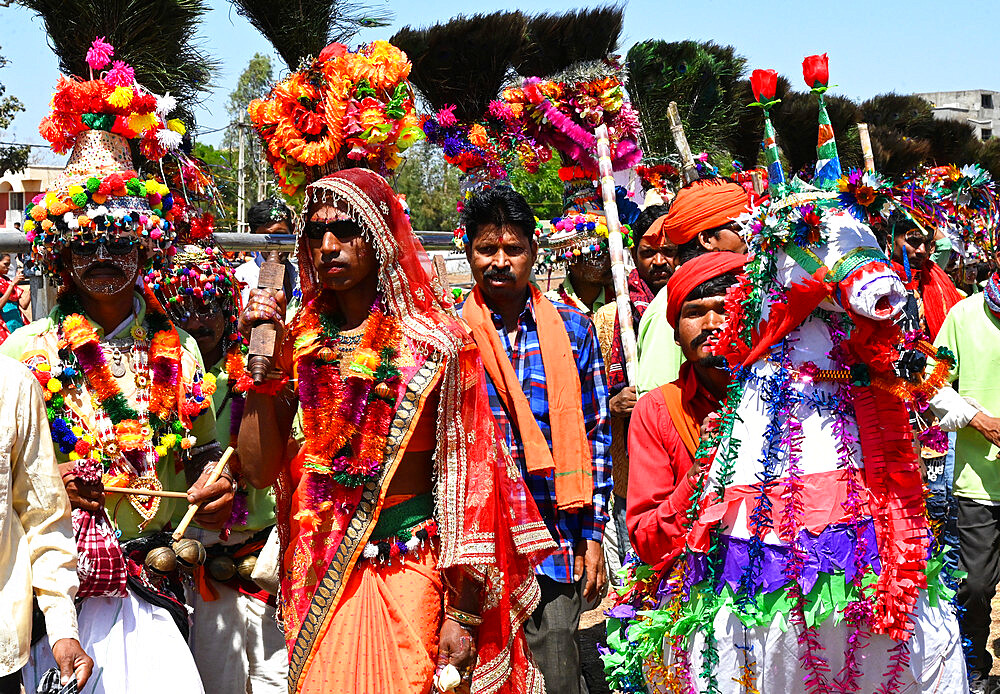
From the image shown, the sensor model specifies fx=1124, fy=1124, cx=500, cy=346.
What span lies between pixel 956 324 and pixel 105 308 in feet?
13.8

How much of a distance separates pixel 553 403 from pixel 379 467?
1.18m

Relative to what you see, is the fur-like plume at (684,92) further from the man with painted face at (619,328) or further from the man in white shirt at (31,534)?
the man in white shirt at (31,534)

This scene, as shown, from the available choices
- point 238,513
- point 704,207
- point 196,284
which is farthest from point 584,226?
point 238,513

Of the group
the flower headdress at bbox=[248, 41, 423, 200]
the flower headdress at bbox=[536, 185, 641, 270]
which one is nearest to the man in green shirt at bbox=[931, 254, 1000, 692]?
the flower headdress at bbox=[536, 185, 641, 270]

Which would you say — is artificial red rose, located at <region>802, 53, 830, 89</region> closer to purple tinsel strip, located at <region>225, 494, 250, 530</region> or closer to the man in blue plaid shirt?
the man in blue plaid shirt

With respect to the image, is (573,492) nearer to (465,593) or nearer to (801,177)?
(465,593)

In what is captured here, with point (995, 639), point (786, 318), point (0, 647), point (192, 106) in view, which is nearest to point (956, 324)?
point (995, 639)

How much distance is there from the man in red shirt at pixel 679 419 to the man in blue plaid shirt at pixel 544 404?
101cm

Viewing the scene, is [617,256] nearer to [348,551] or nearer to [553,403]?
[553,403]

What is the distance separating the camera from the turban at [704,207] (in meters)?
4.92

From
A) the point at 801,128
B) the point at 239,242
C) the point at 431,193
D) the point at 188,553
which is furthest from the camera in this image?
the point at 431,193

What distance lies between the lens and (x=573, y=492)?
4.67 m

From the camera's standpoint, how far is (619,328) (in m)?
5.82

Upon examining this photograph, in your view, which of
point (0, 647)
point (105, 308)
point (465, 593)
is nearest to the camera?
point (0, 647)
